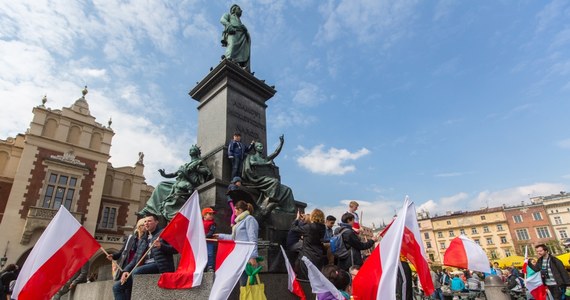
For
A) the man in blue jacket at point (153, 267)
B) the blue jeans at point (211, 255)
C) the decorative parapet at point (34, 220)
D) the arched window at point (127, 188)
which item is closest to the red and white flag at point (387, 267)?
the blue jeans at point (211, 255)

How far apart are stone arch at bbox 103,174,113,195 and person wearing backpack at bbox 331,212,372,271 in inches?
1278

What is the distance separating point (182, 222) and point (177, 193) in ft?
8.83

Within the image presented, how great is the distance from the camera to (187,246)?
387 cm

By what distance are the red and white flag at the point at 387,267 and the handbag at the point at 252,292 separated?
106cm

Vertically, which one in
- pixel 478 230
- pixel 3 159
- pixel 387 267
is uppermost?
pixel 3 159

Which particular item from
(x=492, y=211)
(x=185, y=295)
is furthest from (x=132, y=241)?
(x=492, y=211)

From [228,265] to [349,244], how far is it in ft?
6.13

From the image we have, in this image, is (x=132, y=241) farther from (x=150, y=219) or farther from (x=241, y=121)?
(x=241, y=121)

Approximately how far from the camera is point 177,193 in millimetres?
6547

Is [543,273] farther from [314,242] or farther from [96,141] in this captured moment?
[96,141]

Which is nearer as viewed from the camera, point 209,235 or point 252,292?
point 252,292

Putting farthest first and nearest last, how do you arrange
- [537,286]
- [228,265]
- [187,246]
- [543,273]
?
[537,286] < [543,273] < [187,246] < [228,265]

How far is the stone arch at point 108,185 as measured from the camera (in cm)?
3117

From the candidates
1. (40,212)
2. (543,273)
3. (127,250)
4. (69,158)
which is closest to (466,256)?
(543,273)
